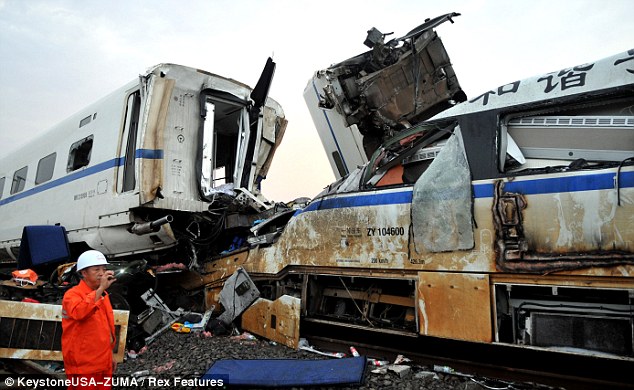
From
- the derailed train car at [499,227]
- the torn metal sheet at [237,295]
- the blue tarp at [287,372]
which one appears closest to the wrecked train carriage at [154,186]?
the torn metal sheet at [237,295]

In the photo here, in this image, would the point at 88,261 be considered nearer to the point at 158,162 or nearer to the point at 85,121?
the point at 158,162

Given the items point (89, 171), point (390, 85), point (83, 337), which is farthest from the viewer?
point (89, 171)

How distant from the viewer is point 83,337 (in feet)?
9.22

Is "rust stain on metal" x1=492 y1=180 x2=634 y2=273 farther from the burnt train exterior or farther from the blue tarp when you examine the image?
the blue tarp

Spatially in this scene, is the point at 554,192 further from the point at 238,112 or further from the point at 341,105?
the point at 238,112

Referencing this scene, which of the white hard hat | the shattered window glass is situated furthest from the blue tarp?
the white hard hat

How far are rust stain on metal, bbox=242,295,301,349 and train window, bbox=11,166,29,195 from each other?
691cm

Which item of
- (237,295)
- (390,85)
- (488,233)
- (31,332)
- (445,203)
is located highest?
(390,85)

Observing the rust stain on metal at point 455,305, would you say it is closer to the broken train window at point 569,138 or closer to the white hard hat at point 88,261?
the broken train window at point 569,138

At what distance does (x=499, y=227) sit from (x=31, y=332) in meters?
4.26

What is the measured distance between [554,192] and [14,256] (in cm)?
1000

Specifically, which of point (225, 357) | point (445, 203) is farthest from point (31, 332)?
point (445, 203)

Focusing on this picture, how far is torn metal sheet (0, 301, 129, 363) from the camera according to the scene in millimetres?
4070

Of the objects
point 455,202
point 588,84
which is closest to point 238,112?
point 455,202
